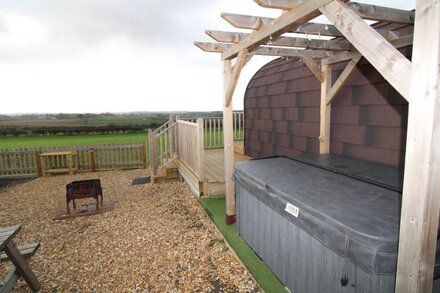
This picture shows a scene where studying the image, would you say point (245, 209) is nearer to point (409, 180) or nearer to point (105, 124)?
point (409, 180)

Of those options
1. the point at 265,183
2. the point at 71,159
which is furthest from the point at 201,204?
the point at 71,159

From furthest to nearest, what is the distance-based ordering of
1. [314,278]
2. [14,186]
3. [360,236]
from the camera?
[14,186] → [314,278] → [360,236]

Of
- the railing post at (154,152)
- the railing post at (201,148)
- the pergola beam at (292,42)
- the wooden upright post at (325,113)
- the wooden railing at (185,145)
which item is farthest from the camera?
the railing post at (154,152)

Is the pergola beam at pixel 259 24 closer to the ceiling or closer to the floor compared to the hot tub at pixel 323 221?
closer to the ceiling

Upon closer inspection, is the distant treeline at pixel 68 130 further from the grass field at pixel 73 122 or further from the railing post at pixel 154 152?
the railing post at pixel 154 152

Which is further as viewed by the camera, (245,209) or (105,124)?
(105,124)

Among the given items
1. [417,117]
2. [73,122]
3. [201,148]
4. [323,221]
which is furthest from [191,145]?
[73,122]

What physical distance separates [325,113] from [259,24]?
2.43 meters

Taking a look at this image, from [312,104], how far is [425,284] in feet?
13.7

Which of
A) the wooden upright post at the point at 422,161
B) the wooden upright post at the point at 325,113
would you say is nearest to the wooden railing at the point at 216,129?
the wooden upright post at the point at 325,113

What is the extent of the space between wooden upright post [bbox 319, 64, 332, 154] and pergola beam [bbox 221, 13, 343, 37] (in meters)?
1.50

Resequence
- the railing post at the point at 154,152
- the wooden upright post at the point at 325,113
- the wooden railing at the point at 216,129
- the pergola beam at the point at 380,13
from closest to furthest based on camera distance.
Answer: the pergola beam at the point at 380,13, the wooden upright post at the point at 325,113, the railing post at the point at 154,152, the wooden railing at the point at 216,129

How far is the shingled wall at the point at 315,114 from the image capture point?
11.0ft

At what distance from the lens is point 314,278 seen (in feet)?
6.20
